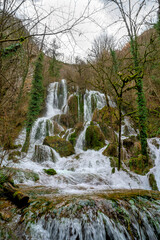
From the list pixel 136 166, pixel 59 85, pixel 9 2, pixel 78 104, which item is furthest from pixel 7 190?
pixel 59 85

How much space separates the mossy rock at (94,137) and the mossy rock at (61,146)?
1.47 meters

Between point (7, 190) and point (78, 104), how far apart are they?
1541cm

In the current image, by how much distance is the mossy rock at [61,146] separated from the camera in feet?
34.3

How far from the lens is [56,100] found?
20422 mm

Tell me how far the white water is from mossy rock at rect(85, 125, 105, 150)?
540 mm

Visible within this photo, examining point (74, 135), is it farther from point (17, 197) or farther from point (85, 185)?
point (17, 197)

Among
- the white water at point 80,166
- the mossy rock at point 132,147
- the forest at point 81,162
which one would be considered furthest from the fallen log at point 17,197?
the mossy rock at point 132,147

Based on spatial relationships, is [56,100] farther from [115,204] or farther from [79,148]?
[115,204]

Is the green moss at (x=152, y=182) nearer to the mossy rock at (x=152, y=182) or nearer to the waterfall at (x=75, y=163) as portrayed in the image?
the mossy rock at (x=152, y=182)

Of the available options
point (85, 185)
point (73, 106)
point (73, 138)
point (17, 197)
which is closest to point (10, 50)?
point (17, 197)

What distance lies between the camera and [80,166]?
27.7 ft

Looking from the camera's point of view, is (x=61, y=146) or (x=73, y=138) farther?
(x=73, y=138)

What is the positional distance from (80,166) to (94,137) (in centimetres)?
325

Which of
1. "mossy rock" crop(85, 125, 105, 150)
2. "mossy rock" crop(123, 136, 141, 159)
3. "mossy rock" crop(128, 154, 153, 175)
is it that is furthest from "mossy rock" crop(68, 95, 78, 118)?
"mossy rock" crop(128, 154, 153, 175)
